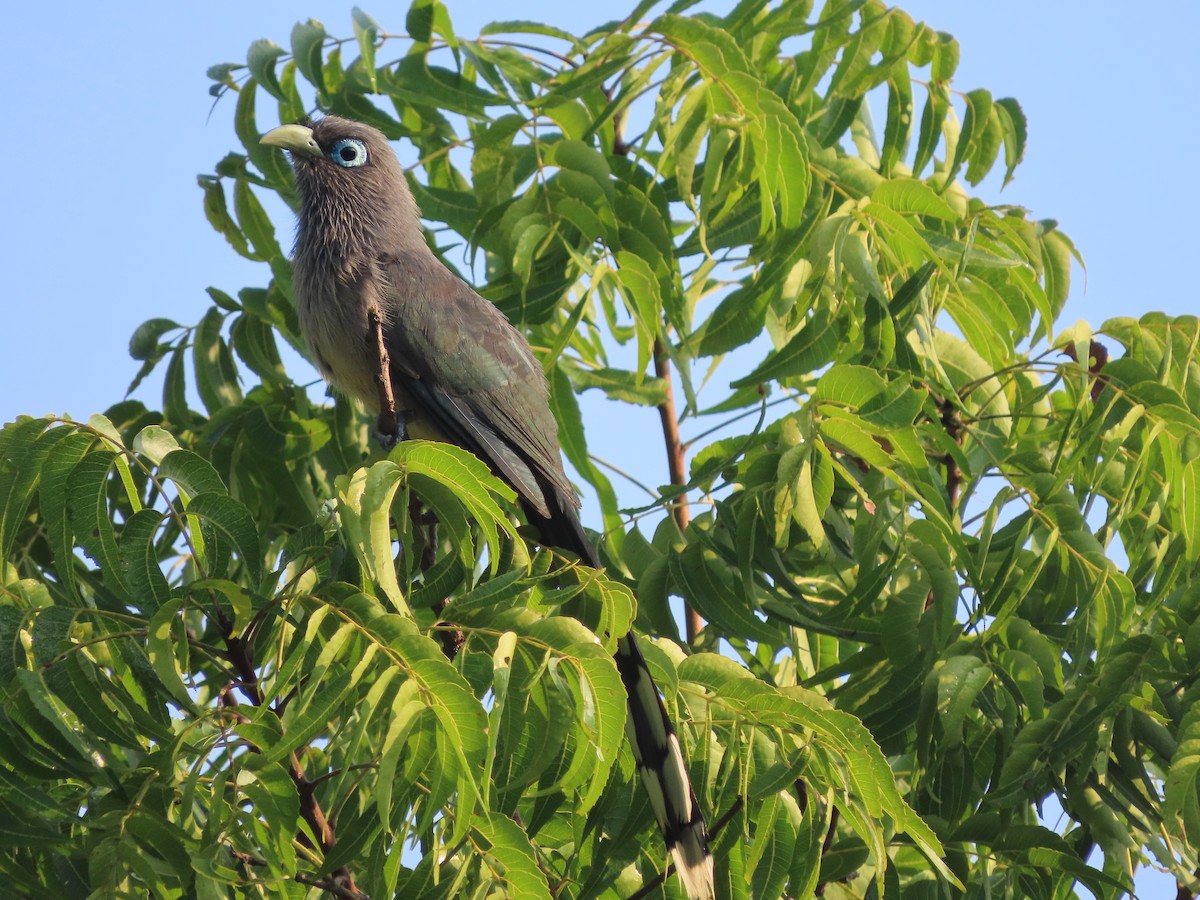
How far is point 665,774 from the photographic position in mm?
3170

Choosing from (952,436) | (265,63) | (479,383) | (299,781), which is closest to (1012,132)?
(952,436)

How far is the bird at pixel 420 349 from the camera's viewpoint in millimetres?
4301

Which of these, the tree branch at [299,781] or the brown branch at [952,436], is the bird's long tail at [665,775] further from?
the brown branch at [952,436]

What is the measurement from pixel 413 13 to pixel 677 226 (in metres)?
1.19

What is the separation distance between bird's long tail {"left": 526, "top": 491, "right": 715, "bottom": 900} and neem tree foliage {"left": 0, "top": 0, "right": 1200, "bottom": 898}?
0.06 m

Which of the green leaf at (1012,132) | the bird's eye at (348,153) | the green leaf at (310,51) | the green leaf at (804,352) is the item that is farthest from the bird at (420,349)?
the green leaf at (1012,132)

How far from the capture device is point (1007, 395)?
417 centimetres

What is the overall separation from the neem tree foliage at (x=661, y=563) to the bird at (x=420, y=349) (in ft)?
0.52

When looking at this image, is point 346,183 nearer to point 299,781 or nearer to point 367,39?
point 367,39

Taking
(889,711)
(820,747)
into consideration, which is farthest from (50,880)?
(889,711)

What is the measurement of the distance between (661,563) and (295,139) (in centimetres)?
259

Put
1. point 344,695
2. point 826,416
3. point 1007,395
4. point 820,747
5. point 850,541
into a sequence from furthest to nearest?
point 1007,395 → point 850,541 → point 826,416 → point 820,747 → point 344,695

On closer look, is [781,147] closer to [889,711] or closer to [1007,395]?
[1007,395]

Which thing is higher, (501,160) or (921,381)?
(501,160)
